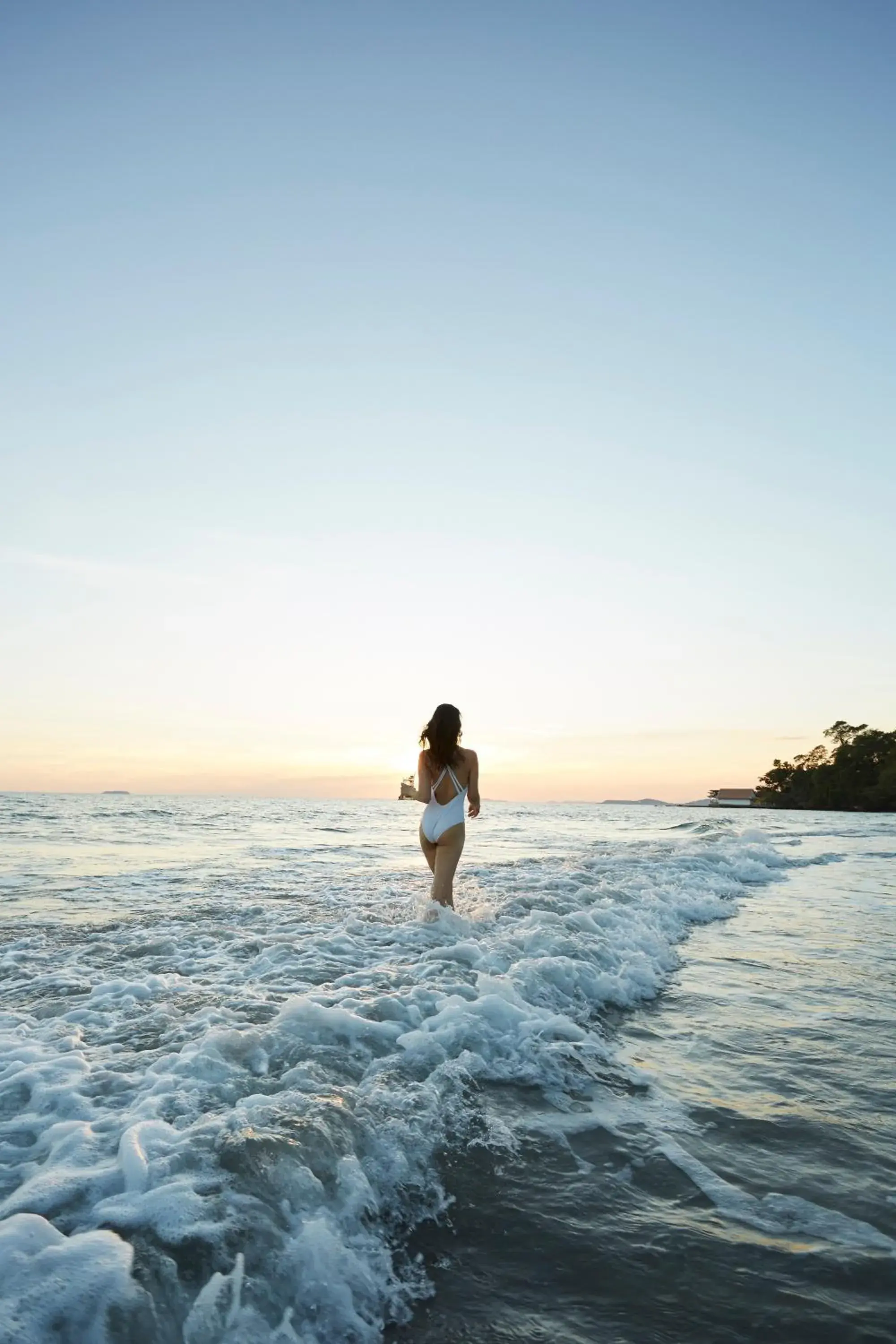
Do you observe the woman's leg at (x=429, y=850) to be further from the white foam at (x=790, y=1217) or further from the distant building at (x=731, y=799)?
the distant building at (x=731, y=799)

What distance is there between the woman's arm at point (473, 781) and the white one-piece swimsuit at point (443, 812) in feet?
0.43

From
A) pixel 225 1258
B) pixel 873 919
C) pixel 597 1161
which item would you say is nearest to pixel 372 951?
pixel 597 1161

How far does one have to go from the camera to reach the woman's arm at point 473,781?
9305 mm

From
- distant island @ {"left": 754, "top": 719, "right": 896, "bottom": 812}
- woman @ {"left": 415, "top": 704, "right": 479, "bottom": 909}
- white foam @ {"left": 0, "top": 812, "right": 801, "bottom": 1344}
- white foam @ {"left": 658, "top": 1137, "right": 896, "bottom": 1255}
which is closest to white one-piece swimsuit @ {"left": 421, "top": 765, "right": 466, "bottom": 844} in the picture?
woman @ {"left": 415, "top": 704, "right": 479, "bottom": 909}

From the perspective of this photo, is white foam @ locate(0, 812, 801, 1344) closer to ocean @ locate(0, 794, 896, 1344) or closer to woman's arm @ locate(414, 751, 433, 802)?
ocean @ locate(0, 794, 896, 1344)

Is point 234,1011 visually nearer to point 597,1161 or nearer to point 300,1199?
point 300,1199

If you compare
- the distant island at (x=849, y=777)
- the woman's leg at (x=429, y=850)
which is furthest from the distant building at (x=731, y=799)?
the woman's leg at (x=429, y=850)

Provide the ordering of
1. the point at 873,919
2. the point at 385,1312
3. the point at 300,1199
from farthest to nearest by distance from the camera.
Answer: the point at 873,919, the point at 300,1199, the point at 385,1312

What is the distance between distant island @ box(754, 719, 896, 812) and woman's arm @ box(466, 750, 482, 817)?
96487 millimetres

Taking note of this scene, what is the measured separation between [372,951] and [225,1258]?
445 cm

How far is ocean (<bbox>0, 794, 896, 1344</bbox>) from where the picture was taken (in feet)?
8.04

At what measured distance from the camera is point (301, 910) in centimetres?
934

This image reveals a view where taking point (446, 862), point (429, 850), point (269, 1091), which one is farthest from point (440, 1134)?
point (429, 850)

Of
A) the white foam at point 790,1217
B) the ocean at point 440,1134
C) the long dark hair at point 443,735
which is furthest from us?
the long dark hair at point 443,735
